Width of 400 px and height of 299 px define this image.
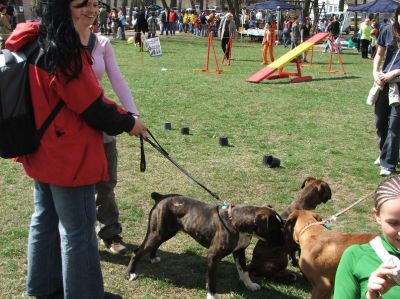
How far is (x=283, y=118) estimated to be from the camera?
10297mm

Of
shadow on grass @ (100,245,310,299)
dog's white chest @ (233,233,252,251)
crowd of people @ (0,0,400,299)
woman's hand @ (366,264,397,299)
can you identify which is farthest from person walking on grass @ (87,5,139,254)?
woman's hand @ (366,264,397,299)

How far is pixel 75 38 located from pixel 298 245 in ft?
7.42

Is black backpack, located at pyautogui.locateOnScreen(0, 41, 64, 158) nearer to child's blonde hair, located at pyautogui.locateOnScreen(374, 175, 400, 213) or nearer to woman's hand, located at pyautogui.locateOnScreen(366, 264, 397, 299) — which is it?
child's blonde hair, located at pyautogui.locateOnScreen(374, 175, 400, 213)

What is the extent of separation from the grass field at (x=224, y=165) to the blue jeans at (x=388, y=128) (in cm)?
29

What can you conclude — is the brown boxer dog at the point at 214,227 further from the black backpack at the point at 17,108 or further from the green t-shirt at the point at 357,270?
the green t-shirt at the point at 357,270

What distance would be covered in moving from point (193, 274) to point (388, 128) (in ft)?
12.5

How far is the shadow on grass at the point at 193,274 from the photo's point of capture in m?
4.10

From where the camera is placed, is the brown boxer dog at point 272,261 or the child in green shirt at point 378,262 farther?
the brown boxer dog at point 272,261

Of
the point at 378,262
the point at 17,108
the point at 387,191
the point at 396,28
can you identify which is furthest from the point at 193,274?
the point at 396,28

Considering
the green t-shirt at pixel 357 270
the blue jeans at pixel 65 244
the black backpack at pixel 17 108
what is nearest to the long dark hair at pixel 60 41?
the black backpack at pixel 17 108

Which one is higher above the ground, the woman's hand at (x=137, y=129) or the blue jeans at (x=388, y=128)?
the woman's hand at (x=137, y=129)

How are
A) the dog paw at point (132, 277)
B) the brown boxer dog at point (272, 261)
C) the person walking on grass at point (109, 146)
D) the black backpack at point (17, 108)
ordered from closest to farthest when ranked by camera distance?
the black backpack at point (17, 108)
the person walking on grass at point (109, 146)
the brown boxer dog at point (272, 261)
the dog paw at point (132, 277)

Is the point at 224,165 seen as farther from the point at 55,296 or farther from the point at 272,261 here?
the point at 55,296

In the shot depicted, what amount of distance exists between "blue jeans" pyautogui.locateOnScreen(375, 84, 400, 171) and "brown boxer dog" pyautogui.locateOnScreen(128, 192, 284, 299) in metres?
3.50
